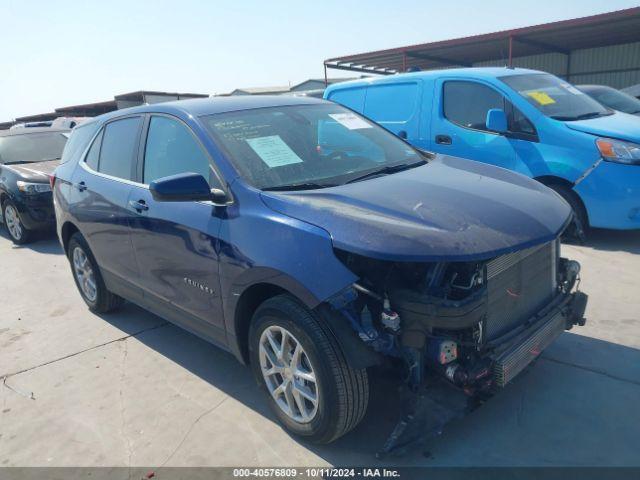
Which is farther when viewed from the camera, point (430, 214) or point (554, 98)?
point (554, 98)

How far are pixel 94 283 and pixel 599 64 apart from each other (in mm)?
21058

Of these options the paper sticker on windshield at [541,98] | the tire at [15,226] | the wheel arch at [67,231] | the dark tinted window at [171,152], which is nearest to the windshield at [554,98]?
the paper sticker on windshield at [541,98]

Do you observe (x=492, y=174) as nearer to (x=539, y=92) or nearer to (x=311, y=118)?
(x=311, y=118)

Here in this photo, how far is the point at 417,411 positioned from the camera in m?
2.35

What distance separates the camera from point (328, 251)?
230 cm

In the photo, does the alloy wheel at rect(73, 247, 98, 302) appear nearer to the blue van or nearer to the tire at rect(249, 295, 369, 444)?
the tire at rect(249, 295, 369, 444)

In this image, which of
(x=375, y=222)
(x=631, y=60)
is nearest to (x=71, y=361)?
(x=375, y=222)

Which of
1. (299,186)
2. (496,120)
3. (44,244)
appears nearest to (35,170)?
(44,244)

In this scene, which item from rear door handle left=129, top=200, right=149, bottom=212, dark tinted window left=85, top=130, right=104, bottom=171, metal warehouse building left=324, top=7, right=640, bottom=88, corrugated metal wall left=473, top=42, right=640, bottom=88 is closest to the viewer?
rear door handle left=129, top=200, right=149, bottom=212

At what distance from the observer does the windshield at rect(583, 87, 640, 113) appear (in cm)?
848

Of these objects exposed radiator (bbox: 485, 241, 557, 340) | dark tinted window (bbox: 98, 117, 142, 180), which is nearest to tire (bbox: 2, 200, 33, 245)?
dark tinted window (bbox: 98, 117, 142, 180)

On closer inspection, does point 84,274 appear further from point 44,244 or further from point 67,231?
point 44,244

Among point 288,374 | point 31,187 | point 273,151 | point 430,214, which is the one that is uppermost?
point 273,151

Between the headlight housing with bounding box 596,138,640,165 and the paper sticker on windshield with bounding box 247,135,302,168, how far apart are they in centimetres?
352
